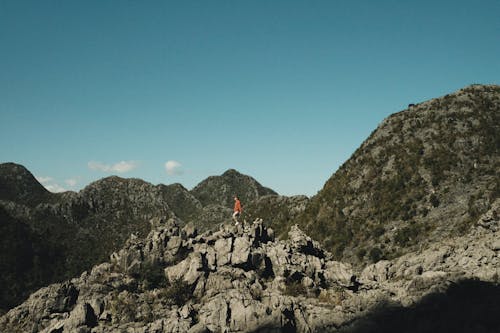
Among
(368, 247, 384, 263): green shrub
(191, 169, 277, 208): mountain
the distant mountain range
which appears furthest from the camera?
(191, 169, 277, 208): mountain

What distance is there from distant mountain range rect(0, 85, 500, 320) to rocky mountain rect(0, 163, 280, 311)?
0.40 meters

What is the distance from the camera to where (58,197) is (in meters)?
167

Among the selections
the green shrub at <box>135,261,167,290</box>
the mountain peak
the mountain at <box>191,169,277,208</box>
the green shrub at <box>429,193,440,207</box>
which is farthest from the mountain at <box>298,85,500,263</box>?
the mountain peak

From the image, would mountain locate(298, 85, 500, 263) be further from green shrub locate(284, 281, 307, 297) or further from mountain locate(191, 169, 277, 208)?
mountain locate(191, 169, 277, 208)

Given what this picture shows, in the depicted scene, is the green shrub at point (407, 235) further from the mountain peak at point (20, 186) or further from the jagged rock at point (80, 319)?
the mountain peak at point (20, 186)

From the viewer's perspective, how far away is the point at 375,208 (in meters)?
77.2

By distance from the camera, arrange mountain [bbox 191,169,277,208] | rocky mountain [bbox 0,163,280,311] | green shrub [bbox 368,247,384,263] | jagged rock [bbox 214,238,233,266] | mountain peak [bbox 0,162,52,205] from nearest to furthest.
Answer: jagged rock [bbox 214,238,233,266] → green shrub [bbox 368,247,384,263] → rocky mountain [bbox 0,163,280,311] → mountain peak [bbox 0,162,52,205] → mountain [bbox 191,169,277,208]

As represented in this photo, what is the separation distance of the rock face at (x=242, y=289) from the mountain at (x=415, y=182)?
76.6 feet

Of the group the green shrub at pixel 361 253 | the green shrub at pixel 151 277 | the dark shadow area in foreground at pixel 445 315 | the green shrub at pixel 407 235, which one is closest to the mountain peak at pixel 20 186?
the green shrub at pixel 361 253

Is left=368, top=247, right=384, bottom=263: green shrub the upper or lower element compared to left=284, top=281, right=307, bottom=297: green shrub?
upper

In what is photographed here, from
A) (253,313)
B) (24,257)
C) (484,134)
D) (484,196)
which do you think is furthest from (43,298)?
(24,257)

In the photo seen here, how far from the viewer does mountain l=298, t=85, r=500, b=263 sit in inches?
2512

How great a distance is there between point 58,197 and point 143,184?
123ft

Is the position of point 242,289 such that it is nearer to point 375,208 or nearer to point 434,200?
point 434,200
